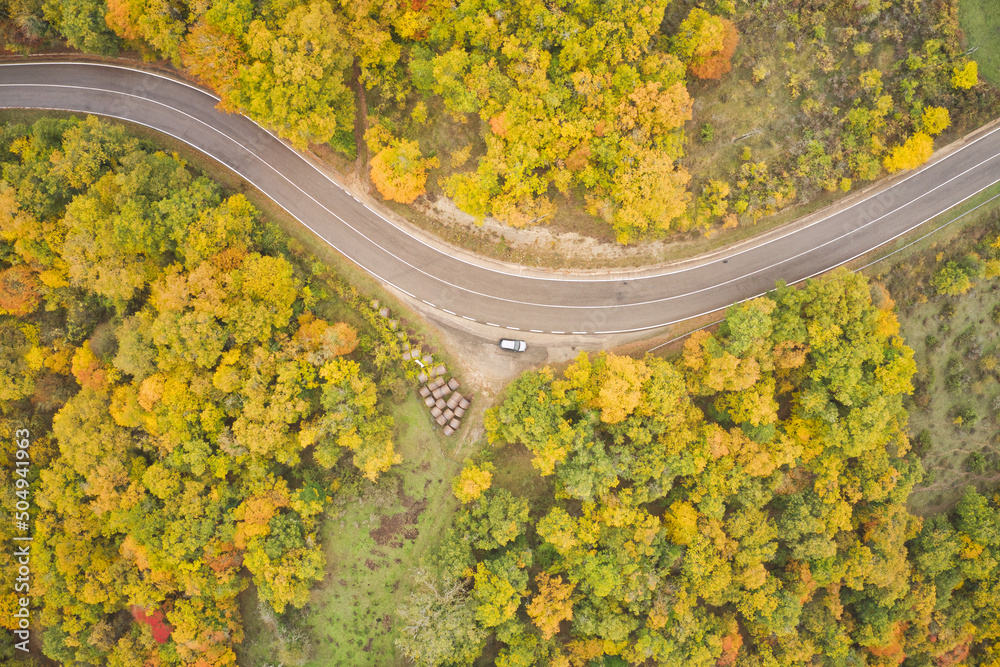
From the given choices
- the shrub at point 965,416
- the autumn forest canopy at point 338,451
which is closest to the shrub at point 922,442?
the shrub at point 965,416

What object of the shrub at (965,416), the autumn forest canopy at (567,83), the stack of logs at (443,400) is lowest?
the stack of logs at (443,400)

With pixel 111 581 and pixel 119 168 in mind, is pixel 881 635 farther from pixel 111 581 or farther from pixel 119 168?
pixel 119 168

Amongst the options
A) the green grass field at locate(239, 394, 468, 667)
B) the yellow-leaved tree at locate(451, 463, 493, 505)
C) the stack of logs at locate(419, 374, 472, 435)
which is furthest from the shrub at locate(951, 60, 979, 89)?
the green grass field at locate(239, 394, 468, 667)

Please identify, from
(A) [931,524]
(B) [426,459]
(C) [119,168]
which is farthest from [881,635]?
(C) [119,168]

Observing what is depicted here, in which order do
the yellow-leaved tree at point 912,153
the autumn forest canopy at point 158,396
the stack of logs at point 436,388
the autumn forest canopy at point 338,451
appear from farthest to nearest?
the stack of logs at point 436,388, the yellow-leaved tree at point 912,153, the autumn forest canopy at point 338,451, the autumn forest canopy at point 158,396

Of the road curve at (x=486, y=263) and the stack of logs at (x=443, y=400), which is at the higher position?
the road curve at (x=486, y=263)

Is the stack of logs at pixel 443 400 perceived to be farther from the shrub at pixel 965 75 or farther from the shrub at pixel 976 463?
the shrub at pixel 965 75

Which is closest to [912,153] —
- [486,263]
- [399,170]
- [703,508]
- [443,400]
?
[703,508]
